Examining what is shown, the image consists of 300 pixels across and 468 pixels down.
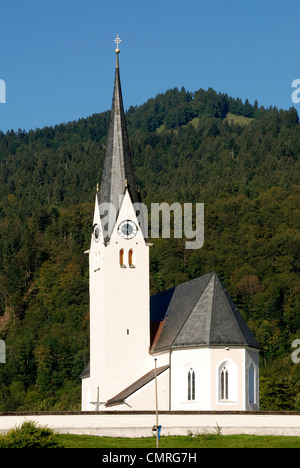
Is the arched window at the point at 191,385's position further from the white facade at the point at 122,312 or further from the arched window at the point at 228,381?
the white facade at the point at 122,312

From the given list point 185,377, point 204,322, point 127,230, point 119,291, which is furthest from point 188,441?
point 127,230

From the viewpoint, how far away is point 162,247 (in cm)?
13075

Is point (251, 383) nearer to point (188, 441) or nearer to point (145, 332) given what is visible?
point (145, 332)

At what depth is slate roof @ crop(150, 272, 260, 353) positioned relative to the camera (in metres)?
51.2

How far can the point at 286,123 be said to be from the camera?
606 feet

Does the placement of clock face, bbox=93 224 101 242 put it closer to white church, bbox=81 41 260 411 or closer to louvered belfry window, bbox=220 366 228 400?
white church, bbox=81 41 260 411

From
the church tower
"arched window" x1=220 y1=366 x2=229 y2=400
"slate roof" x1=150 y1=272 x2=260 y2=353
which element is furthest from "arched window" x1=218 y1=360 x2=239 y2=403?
the church tower

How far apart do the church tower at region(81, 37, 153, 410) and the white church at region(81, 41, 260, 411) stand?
0.18 feet

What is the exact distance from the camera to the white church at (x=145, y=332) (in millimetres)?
50875

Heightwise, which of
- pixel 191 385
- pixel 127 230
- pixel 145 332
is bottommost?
pixel 191 385

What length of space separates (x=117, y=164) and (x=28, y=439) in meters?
24.3
